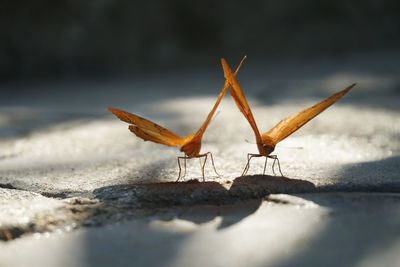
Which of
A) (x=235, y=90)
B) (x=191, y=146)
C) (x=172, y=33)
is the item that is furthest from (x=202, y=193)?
(x=172, y=33)

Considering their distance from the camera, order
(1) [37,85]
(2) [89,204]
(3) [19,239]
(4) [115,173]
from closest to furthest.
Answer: (3) [19,239], (2) [89,204], (4) [115,173], (1) [37,85]

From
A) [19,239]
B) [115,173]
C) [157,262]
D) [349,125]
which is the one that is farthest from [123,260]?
[349,125]

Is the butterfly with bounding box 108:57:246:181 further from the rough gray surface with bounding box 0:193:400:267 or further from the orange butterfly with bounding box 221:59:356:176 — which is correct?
the rough gray surface with bounding box 0:193:400:267

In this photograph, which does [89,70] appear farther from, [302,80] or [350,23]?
[350,23]

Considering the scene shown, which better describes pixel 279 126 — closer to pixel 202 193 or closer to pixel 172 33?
pixel 202 193

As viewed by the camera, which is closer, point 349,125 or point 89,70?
point 349,125

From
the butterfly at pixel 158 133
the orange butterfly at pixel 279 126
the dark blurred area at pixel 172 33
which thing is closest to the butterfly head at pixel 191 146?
the butterfly at pixel 158 133
